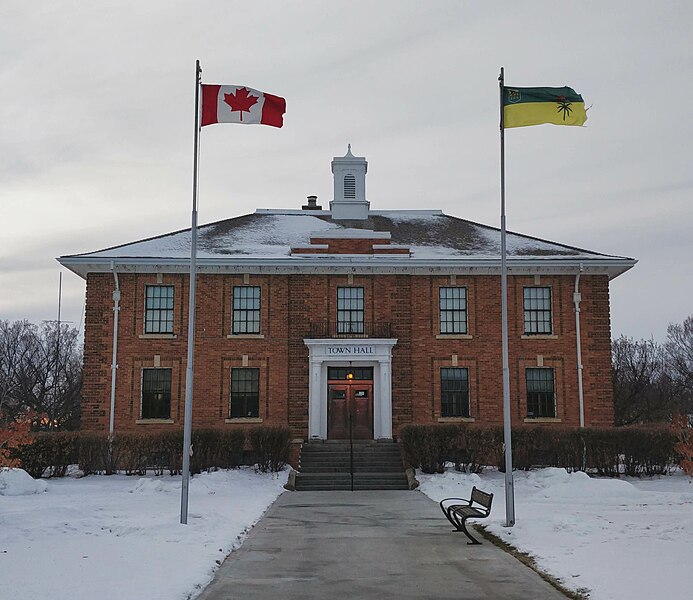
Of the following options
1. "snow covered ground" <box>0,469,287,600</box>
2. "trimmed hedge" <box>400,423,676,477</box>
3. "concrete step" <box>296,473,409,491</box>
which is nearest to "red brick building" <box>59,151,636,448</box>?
"trimmed hedge" <box>400,423,676,477</box>

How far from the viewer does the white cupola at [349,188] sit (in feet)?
119

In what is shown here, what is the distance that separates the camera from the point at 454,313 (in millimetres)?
30922

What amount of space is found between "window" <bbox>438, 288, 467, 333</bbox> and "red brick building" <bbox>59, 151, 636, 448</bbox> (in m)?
0.04

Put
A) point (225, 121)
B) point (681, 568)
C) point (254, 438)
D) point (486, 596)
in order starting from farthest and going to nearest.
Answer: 1. point (254, 438)
2. point (225, 121)
3. point (681, 568)
4. point (486, 596)

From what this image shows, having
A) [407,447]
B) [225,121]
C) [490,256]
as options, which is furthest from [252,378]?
[225,121]

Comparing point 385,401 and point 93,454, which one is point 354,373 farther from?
point 93,454

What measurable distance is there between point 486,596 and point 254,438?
654 inches

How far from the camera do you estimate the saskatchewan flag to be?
16.1m

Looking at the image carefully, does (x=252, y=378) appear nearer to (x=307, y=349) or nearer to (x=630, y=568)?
(x=307, y=349)

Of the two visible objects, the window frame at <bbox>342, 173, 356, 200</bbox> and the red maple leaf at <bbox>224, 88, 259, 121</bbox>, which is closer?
the red maple leaf at <bbox>224, 88, 259, 121</bbox>

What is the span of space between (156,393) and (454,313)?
11.0m

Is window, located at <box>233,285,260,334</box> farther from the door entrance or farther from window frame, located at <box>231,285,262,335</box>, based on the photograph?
the door entrance

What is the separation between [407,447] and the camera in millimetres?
25859

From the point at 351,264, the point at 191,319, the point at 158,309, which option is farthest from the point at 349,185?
the point at 191,319
